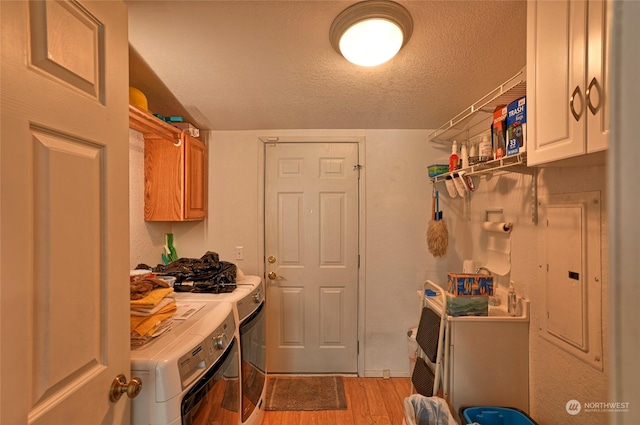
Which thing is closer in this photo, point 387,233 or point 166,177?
point 166,177

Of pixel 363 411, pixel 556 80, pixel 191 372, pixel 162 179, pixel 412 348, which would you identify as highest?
pixel 556 80

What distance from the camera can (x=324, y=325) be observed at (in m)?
2.42

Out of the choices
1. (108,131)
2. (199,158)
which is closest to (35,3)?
(108,131)

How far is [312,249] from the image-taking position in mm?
2426

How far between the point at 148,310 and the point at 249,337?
0.69 metres

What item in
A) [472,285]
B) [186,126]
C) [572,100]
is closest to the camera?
[572,100]

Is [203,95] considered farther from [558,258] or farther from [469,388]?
[469,388]

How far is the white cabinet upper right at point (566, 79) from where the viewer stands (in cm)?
81

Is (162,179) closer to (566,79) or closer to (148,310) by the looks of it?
(148,310)

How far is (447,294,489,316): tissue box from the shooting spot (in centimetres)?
156

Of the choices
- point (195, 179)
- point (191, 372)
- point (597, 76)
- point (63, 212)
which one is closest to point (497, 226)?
point (597, 76)

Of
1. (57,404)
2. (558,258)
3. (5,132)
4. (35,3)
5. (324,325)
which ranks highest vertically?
(35,3)

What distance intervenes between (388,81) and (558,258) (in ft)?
4.28

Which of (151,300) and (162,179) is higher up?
(162,179)
